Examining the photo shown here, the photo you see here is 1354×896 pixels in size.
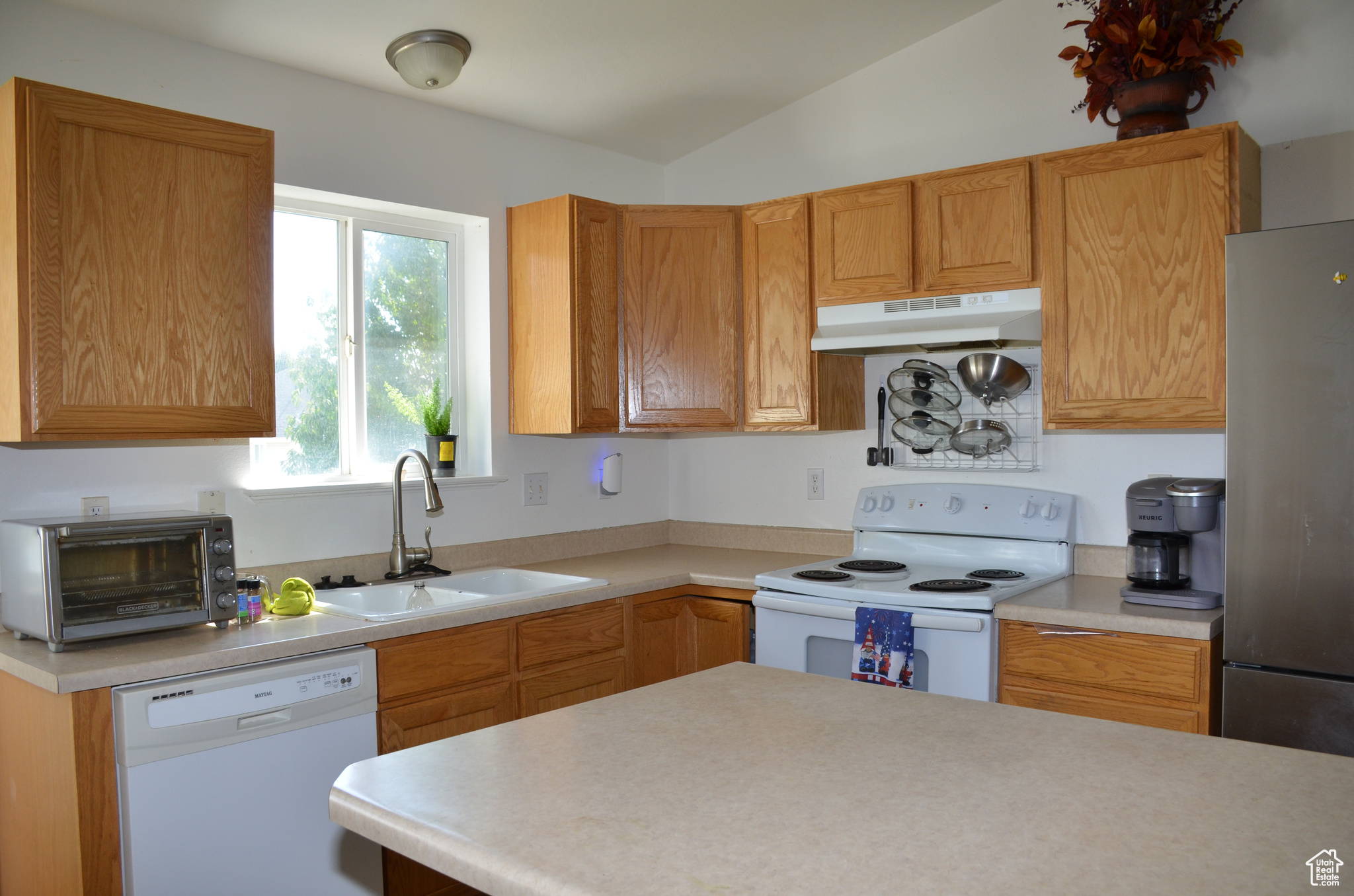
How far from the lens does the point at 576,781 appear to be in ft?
3.72

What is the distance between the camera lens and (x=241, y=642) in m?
2.12

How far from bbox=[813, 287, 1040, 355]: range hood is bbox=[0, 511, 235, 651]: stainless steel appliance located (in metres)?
1.94

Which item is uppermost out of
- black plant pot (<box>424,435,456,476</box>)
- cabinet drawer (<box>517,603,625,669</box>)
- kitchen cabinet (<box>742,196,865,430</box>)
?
kitchen cabinet (<box>742,196,865,430</box>)

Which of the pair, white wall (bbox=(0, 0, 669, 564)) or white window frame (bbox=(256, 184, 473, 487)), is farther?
white window frame (bbox=(256, 184, 473, 487))

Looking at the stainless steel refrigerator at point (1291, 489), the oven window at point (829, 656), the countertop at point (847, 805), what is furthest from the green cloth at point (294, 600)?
the stainless steel refrigerator at point (1291, 489)

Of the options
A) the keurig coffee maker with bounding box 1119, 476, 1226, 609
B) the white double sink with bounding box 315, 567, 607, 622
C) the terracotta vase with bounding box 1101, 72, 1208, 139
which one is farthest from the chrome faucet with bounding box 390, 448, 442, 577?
the terracotta vase with bounding box 1101, 72, 1208, 139

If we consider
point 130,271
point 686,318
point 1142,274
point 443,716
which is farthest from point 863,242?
point 130,271

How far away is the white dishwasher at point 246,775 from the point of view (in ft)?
6.23

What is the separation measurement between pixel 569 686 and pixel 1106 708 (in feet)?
4.83

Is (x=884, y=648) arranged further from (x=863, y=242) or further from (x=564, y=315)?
(x=564, y=315)

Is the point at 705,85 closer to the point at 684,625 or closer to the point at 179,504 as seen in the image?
the point at 684,625

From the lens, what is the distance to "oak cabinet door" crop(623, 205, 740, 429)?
3393mm

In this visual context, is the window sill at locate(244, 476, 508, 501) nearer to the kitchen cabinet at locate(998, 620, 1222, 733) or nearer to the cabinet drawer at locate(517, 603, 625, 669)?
the cabinet drawer at locate(517, 603, 625, 669)

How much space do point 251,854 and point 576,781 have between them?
4.22 ft
